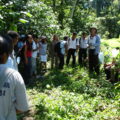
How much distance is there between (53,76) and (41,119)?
12.7 feet

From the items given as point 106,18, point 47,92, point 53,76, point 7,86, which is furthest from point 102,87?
point 106,18

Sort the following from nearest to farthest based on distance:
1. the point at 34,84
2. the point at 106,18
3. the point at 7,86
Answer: the point at 7,86, the point at 34,84, the point at 106,18

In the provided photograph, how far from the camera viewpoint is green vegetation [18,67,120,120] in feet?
15.1

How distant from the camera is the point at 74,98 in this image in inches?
222

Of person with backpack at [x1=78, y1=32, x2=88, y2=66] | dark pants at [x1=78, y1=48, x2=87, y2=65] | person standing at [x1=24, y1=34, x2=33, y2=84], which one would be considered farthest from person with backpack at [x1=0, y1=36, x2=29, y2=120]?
dark pants at [x1=78, y1=48, x2=87, y2=65]

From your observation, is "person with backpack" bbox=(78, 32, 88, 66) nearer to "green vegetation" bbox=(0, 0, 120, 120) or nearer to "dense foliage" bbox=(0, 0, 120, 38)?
"green vegetation" bbox=(0, 0, 120, 120)

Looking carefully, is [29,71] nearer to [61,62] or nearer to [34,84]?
[34,84]

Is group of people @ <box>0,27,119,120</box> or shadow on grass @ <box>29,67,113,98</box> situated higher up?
group of people @ <box>0,27,119,120</box>

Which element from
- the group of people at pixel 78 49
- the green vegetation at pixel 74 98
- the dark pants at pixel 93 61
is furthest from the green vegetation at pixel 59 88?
the group of people at pixel 78 49

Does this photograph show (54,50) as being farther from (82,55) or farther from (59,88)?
(59,88)

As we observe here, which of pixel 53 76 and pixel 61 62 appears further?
pixel 61 62

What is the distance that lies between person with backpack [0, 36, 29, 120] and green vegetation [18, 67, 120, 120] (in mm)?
2297

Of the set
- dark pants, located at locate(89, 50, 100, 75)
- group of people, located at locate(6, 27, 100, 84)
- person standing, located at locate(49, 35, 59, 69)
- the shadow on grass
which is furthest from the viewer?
person standing, located at locate(49, 35, 59, 69)

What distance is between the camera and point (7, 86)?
1.93 meters
